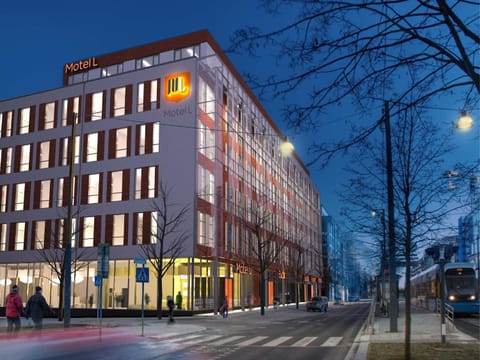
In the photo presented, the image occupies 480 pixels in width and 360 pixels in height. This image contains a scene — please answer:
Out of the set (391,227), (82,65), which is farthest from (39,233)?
(391,227)

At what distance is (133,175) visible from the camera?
154ft

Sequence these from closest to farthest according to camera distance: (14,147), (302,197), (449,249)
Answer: (449,249), (14,147), (302,197)

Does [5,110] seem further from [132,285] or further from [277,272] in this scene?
[277,272]

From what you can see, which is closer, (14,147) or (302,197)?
(14,147)

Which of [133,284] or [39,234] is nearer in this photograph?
[133,284]

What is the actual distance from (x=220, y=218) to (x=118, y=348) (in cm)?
3240

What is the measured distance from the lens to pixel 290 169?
8312cm

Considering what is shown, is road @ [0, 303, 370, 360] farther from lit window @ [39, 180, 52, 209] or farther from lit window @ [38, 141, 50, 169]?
lit window @ [38, 141, 50, 169]

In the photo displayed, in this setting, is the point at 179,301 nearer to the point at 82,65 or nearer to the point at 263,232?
the point at 263,232

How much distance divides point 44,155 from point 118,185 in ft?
33.1

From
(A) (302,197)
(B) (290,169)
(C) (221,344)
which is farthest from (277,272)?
(C) (221,344)

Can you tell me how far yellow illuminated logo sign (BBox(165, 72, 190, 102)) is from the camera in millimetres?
45688

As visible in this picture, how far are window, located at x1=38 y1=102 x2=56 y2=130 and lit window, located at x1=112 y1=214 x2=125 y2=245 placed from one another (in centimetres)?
1287

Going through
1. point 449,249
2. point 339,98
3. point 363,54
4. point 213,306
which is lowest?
point 213,306
